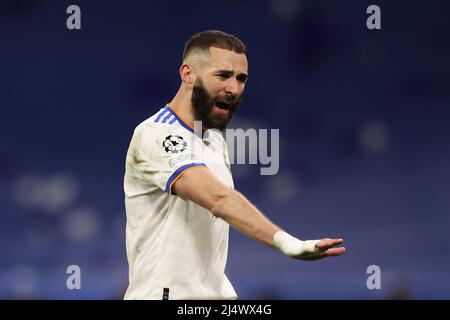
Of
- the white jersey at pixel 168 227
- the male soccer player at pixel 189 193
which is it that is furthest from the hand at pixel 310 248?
the white jersey at pixel 168 227

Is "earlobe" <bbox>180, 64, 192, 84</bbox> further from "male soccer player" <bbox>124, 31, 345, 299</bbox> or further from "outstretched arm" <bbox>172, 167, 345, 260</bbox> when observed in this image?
"outstretched arm" <bbox>172, 167, 345, 260</bbox>

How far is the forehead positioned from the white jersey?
34 cm

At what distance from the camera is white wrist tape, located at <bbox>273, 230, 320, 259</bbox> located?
2814mm

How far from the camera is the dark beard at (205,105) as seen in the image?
12.0 ft

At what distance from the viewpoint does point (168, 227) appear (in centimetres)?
342

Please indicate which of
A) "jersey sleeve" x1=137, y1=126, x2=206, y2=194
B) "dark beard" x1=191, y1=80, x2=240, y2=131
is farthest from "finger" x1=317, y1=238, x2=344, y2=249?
"dark beard" x1=191, y1=80, x2=240, y2=131

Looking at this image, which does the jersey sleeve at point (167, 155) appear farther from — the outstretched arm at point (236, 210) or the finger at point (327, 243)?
the finger at point (327, 243)

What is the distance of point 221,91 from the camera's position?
12.1 feet

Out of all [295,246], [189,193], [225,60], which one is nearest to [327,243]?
[295,246]

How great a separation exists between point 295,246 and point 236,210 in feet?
1.28

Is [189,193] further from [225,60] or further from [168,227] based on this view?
Answer: [225,60]

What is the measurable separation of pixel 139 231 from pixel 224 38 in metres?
1.06
